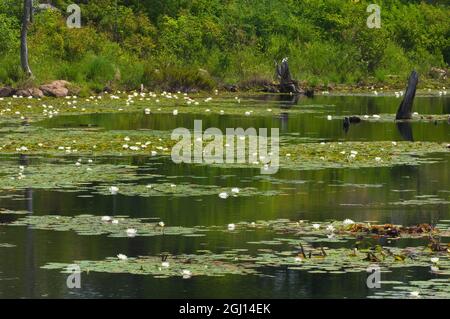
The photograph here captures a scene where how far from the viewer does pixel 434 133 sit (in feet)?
102

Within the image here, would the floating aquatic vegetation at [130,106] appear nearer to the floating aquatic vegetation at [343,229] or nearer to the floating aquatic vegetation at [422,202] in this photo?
the floating aquatic vegetation at [422,202]

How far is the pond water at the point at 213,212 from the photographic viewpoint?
12906 millimetres

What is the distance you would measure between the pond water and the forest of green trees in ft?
64.4

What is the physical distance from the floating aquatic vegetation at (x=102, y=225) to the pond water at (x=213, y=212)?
22cm

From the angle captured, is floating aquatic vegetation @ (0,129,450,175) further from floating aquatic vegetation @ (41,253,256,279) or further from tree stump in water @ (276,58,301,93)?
tree stump in water @ (276,58,301,93)

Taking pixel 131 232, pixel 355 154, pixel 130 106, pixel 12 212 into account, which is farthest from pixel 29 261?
pixel 130 106

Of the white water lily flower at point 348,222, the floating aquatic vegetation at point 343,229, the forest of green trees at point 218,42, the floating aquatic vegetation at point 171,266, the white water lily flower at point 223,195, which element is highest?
the forest of green trees at point 218,42

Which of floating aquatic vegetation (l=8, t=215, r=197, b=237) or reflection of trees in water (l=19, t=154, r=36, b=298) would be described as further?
floating aquatic vegetation (l=8, t=215, r=197, b=237)

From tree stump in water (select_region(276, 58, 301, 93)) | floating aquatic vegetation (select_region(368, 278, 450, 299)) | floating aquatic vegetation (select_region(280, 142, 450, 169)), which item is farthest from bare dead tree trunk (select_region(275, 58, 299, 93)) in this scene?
floating aquatic vegetation (select_region(368, 278, 450, 299))

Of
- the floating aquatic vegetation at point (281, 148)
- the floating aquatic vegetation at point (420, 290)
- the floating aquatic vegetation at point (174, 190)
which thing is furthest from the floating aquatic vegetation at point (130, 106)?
the floating aquatic vegetation at point (420, 290)

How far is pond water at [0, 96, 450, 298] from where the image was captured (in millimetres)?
12906
